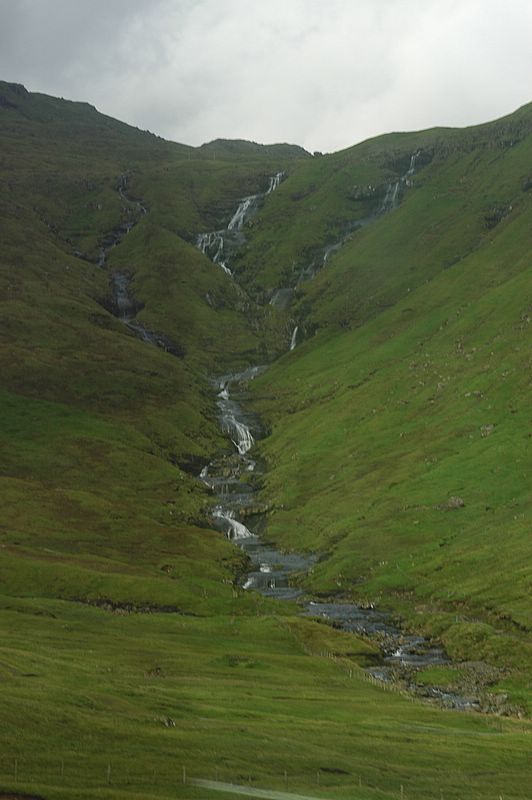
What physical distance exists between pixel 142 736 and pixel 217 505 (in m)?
137

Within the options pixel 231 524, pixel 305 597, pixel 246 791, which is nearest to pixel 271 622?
pixel 305 597

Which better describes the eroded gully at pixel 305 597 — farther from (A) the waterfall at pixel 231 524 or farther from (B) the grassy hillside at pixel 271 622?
(B) the grassy hillside at pixel 271 622

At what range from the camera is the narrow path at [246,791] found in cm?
4032

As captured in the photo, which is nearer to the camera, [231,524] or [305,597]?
[305,597]

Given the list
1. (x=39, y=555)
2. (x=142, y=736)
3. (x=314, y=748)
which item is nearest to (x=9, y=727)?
(x=142, y=736)

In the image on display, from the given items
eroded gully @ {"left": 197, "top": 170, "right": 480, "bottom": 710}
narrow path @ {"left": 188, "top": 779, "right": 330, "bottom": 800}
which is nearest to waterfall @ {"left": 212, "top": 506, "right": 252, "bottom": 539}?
eroded gully @ {"left": 197, "top": 170, "right": 480, "bottom": 710}

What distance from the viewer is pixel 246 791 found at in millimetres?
40906

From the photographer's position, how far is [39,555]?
416ft

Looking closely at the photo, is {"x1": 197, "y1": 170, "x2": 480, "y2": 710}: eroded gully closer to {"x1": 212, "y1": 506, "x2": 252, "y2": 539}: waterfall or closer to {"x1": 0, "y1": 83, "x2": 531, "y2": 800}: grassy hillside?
{"x1": 212, "y1": 506, "x2": 252, "y2": 539}: waterfall

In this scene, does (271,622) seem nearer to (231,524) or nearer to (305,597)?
(305,597)

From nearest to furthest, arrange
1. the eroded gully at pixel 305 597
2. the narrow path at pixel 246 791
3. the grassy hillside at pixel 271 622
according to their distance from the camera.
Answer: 1. the narrow path at pixel 246 791
2. the grassy hillside at pixel 271 622
3. the eroded gully at pixel 305 597

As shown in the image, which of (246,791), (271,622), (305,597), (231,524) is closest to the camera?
(246,791)

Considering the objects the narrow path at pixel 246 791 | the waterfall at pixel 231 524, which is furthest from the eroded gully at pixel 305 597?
the narrow path at pixel 246 791

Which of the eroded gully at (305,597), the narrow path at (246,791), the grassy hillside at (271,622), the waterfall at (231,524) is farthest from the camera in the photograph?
the waterfall at (231,524)
